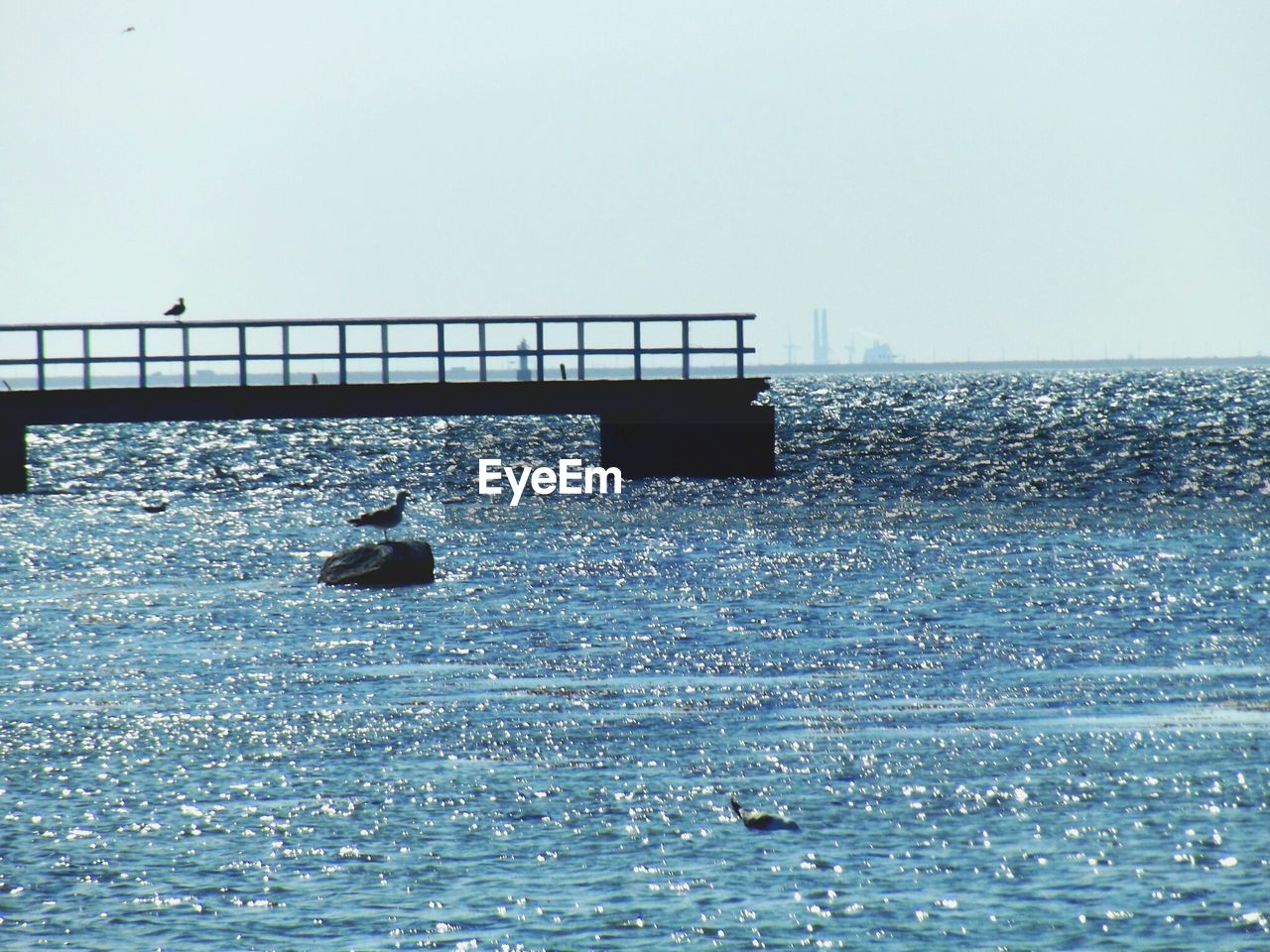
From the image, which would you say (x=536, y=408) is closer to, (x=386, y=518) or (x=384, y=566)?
(x=386, y=518)

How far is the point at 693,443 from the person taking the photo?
3972 centimetres

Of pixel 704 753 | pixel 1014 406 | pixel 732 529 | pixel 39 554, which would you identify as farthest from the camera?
pixel 1014 406

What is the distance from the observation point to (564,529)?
3906cm

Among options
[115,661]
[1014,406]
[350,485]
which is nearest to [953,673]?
[115,661]

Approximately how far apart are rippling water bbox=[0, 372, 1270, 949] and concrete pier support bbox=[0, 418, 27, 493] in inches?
171

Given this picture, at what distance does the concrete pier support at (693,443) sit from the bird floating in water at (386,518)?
5.52 m

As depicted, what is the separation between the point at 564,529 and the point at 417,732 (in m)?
22.8

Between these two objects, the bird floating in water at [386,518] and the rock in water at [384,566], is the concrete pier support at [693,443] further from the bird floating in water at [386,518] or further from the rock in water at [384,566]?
the rock in water at [384,566]

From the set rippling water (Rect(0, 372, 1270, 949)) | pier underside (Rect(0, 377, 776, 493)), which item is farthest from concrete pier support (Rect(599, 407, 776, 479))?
rippling water (Rect(0, 372, 1270, 949))

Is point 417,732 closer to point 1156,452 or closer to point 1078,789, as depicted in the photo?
point 1078,789

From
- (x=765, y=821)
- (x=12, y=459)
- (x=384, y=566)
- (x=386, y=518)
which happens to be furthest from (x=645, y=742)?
(x=12, y=459)

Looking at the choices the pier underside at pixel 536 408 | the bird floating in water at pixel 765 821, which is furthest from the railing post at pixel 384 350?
the bird floating in water at pixel 765 821

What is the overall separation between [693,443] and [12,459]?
15399 mm

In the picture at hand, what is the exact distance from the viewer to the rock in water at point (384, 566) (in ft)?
94.1
